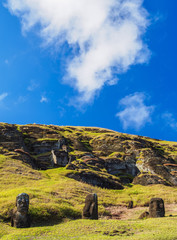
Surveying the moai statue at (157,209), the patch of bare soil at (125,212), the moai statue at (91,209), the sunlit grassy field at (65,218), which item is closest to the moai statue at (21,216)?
the sunlit grassy field at (65,218)

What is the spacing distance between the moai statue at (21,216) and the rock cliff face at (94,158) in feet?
100

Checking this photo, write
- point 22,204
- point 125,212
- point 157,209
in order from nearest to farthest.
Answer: point 22,204
point 157,209
point 125,212

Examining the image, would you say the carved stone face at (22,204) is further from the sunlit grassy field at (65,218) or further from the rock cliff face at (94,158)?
the rock cliff face at (94,158)

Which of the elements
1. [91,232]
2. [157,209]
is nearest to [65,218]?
[91,232]

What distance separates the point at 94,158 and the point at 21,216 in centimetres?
4866

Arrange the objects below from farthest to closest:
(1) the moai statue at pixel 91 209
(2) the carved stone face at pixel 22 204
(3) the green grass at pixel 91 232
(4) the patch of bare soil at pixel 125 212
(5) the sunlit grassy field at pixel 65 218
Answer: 1. (4) the patch of bare soil at pixel 125 212
2. (1) the moai statue at pixel 91 209
3. (2) the carved stone face at pixel 22 204
4. (5) the sunlit grassy field at pixel 65 218
5. (3) the green grass at pixel 91 232

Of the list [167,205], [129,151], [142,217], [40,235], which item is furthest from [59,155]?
[40,235]

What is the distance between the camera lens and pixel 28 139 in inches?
3248

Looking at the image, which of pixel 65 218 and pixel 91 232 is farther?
pixel 65 218

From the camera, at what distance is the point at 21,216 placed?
68.5ft

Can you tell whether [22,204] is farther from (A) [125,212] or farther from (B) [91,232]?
(A) [125,212]

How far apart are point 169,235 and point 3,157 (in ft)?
152

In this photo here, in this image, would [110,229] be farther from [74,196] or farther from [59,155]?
[59,155]

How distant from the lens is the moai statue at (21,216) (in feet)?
67.6
